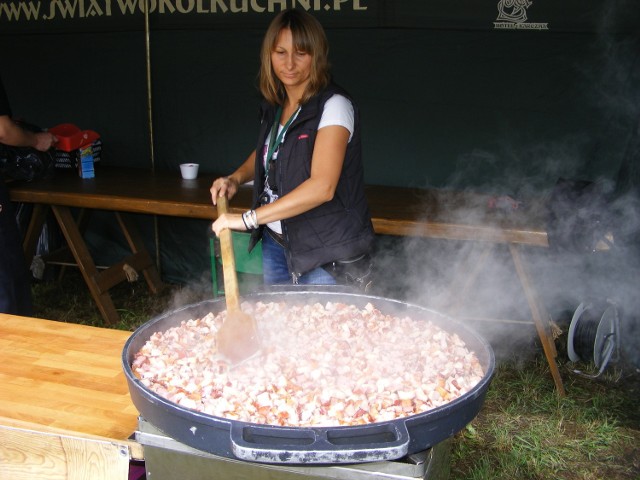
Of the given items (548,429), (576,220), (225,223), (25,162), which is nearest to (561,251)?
(576,220)

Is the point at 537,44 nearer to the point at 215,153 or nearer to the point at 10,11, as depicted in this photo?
the point at 215,153

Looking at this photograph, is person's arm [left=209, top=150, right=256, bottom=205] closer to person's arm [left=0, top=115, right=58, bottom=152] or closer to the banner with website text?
person's arm [left=0, top=115, right=58, bottom=152]

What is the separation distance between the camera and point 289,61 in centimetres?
244

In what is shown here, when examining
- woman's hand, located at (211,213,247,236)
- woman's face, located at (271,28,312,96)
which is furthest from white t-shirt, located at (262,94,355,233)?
woman's hand, located at (211,213,247,236)

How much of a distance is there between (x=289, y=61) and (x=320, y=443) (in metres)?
1.61

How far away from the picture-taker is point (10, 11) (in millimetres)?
5082

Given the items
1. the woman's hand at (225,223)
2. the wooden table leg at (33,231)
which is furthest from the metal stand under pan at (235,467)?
the wooden table leg at (33,231)

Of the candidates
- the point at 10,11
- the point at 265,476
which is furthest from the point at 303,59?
the point at 10,11

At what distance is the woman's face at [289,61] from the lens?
A: 7.97 feet

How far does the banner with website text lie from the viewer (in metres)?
3.84

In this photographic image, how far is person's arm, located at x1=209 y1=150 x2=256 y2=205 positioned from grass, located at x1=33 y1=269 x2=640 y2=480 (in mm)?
1699

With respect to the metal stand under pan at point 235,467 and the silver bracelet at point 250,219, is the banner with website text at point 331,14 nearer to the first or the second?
the silver bracelet at point 250,219

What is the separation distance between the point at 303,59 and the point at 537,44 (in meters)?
2.17

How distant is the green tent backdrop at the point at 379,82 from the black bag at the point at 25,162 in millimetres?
561
